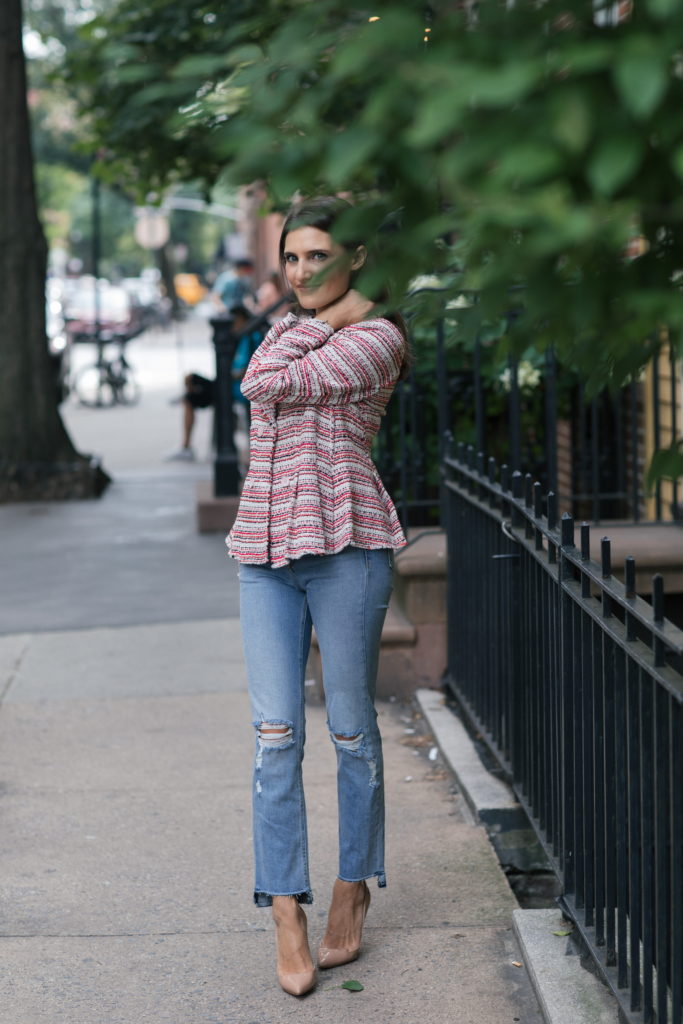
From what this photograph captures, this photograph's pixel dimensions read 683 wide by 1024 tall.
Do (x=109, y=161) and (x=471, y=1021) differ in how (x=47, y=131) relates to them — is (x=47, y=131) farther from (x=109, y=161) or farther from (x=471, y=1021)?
(x=471, y=1021)

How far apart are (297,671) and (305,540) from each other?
36 cm

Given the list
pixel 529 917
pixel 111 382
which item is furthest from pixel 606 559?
pixel 111 382

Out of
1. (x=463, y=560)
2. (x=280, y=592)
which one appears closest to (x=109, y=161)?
(x=463, y=560)

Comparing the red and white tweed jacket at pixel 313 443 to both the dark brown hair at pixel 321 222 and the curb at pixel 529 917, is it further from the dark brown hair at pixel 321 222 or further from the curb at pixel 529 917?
the curb at pixel 529 917

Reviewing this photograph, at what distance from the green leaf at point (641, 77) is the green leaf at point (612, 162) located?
33 mm

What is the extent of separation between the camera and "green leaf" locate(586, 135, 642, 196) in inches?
56.2

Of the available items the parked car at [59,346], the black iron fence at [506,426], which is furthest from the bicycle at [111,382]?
the black iron fence at [506,426]

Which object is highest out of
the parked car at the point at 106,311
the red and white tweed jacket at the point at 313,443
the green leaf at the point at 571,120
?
the parked car at the point at 106,311

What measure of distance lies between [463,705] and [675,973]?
304 centimetres

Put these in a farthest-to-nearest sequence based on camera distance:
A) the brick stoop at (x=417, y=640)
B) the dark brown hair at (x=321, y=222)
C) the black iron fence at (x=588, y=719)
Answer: the brick stoop at (x=417, y=640) < the dark brown hair at (x=321, y=222) < the black iron fence at (x=588, y=719)

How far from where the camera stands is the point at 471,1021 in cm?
345

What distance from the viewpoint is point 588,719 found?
349cm

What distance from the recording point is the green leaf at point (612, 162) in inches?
56.2

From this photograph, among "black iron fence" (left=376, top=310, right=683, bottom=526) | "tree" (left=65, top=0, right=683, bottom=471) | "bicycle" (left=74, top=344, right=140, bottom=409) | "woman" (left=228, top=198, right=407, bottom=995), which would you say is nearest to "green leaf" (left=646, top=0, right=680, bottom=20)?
"tree" (left=65, top=0, right=683, bottom=471)
